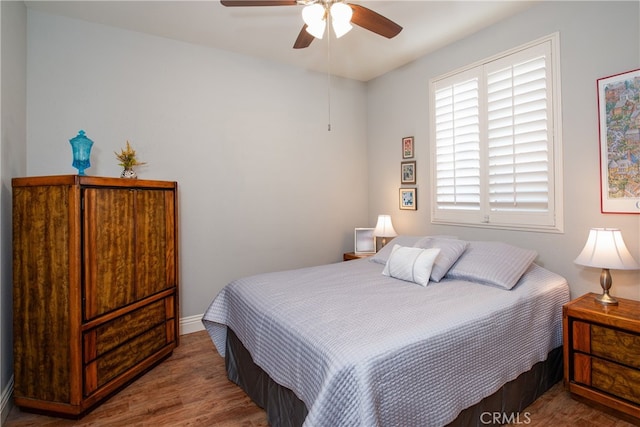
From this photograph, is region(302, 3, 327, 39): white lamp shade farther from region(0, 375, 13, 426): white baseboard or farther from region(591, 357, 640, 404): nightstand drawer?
region(0, 375, 13, 426): white baseboard

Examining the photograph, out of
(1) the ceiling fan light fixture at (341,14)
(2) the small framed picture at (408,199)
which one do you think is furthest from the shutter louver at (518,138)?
(1) the ceiling fan light fixture at (341,14)

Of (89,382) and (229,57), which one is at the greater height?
(229,57)

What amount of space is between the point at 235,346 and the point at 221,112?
7.33 feet

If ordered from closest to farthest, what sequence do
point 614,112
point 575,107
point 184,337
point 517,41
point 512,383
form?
point 512,383, point 614,112, point 575,107, point 517,41, point 184,337

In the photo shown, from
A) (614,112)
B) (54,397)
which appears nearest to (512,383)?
(614,112)

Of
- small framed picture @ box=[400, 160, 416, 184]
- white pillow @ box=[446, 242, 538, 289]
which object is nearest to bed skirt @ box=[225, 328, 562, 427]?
white pillow @ box=[446, 242, 538, 289]

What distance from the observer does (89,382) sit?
205 centimetres

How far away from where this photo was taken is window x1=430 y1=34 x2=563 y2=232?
2598mm

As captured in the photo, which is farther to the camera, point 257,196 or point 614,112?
point 257,196

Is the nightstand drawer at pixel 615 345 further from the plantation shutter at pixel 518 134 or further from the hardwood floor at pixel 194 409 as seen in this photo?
the plantation shutter at pixel 518 134

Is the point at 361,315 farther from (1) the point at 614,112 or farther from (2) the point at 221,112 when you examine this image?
(2) the point at 221,112

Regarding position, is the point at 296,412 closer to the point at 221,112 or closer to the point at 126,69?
the point at 221,112

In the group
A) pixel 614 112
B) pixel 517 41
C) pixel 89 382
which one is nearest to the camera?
pixel 89 382

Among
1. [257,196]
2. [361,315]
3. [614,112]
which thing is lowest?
[361,315]
